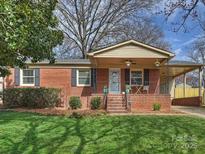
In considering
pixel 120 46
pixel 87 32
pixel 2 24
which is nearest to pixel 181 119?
pixel 120 46

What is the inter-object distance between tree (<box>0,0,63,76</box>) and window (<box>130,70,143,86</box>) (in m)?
10.9

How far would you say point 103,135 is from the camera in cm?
1262

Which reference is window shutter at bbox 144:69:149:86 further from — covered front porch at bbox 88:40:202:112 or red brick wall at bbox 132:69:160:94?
red brick wall at bbox 132:69:160:94

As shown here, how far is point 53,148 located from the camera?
1138 cm

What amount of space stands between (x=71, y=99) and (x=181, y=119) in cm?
858

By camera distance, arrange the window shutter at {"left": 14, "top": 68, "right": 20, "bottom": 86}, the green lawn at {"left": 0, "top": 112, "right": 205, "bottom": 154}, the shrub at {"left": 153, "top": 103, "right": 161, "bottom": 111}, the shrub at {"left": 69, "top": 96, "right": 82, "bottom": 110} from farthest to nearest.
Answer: the window shutter at {"left": 14, "top": 68, "right": 20, "bottom": 86} < the shrub at {"left": 69, "top": 96, "right": 82, "bottom": 110} < the shrub at {"left": 153, "top": 103, "right": 161, "bottom": 111} < the green lawn at {"left": 0, "top": 112, "right": 205, "bottom": 154}

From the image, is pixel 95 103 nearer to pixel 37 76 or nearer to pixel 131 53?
pixel 131 53

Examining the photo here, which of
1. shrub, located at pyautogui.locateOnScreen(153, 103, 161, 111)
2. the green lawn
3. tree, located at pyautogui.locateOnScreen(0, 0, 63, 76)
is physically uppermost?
tree, located at pyautogui.locateOnScreen(0, 0, 63, 76)

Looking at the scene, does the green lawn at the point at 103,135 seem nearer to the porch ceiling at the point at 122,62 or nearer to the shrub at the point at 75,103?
the shrub at the point at 75,103

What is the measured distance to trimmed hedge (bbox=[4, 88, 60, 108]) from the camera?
72.5 feet

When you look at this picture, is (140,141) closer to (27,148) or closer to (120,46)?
(27,148)

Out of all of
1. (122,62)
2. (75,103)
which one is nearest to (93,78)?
(122,62)

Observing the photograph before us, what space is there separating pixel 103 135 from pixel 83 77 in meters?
13.6

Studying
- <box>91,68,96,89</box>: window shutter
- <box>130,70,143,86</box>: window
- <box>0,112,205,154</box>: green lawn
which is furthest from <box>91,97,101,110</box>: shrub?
<box>0,112,205,154</box>: green lawn
